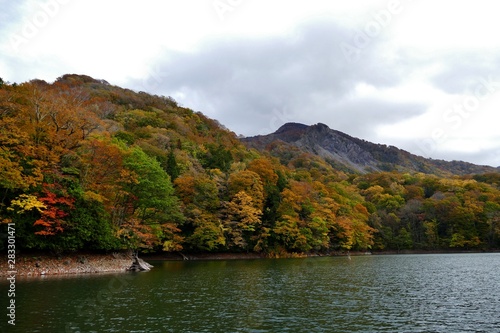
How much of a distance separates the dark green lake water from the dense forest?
30.0ft

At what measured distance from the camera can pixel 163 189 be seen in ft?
165

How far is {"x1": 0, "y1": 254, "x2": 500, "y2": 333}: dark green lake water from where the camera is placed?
1744 centimetres

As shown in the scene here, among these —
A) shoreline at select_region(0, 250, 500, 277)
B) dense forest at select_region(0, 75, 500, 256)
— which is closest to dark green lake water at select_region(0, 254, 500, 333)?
shoreline at select_region(0, 250, 500, 277)

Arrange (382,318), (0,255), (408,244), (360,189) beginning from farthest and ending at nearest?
(360,189)
(408,244)
(0,255)
(382,318)

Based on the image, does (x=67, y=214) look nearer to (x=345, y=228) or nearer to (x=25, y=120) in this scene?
(x=25, y=120)

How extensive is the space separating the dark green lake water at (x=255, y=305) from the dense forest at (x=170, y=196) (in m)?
9.13

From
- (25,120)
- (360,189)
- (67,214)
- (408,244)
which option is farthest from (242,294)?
(360,189)

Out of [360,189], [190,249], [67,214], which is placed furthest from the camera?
[360,189]

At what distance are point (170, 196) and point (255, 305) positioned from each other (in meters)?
36.6

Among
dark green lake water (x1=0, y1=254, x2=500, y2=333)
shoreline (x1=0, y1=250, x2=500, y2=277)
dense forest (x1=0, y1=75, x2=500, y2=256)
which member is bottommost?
dark green lake water (x1=0, y1=254, x2=500, y2=333)

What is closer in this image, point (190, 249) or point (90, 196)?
point (90, 196)

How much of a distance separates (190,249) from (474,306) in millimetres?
52520

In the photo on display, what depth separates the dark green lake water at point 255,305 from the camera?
1744 centimetres

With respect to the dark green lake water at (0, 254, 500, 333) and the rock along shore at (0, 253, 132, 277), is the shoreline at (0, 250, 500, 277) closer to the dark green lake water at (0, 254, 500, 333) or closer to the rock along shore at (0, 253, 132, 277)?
the rock along shore at (0, 253, 132, 277)
